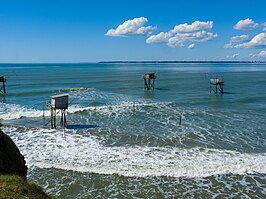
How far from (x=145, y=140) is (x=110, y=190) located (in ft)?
38.3

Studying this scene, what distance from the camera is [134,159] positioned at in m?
25.3

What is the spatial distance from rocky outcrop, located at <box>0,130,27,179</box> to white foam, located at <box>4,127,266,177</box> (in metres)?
7.84

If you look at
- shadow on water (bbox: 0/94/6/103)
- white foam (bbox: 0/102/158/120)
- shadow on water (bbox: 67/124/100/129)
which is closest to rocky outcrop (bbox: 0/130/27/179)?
shadow on water (bbox: 67/124/100/129)

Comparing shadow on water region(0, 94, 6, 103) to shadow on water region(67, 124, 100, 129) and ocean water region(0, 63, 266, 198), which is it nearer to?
ocean water region(0, 63, 266, 198)

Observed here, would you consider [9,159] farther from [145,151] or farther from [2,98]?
[2,98]

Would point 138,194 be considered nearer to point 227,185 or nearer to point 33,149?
point 227,185

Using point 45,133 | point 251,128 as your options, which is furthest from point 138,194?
point 251,128

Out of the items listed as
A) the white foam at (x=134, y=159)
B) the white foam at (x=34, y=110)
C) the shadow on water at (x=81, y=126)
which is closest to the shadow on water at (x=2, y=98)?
the white foam at (x=34, y=110)

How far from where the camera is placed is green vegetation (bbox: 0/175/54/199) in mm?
11469

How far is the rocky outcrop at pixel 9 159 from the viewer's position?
1448 cm

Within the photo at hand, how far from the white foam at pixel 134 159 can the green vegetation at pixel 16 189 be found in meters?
10.2

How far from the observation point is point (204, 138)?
31625 millimetres

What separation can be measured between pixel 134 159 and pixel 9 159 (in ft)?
40.6

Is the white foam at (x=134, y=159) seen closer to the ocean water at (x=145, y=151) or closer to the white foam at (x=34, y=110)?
the ocean water at (x=145, y=151)
